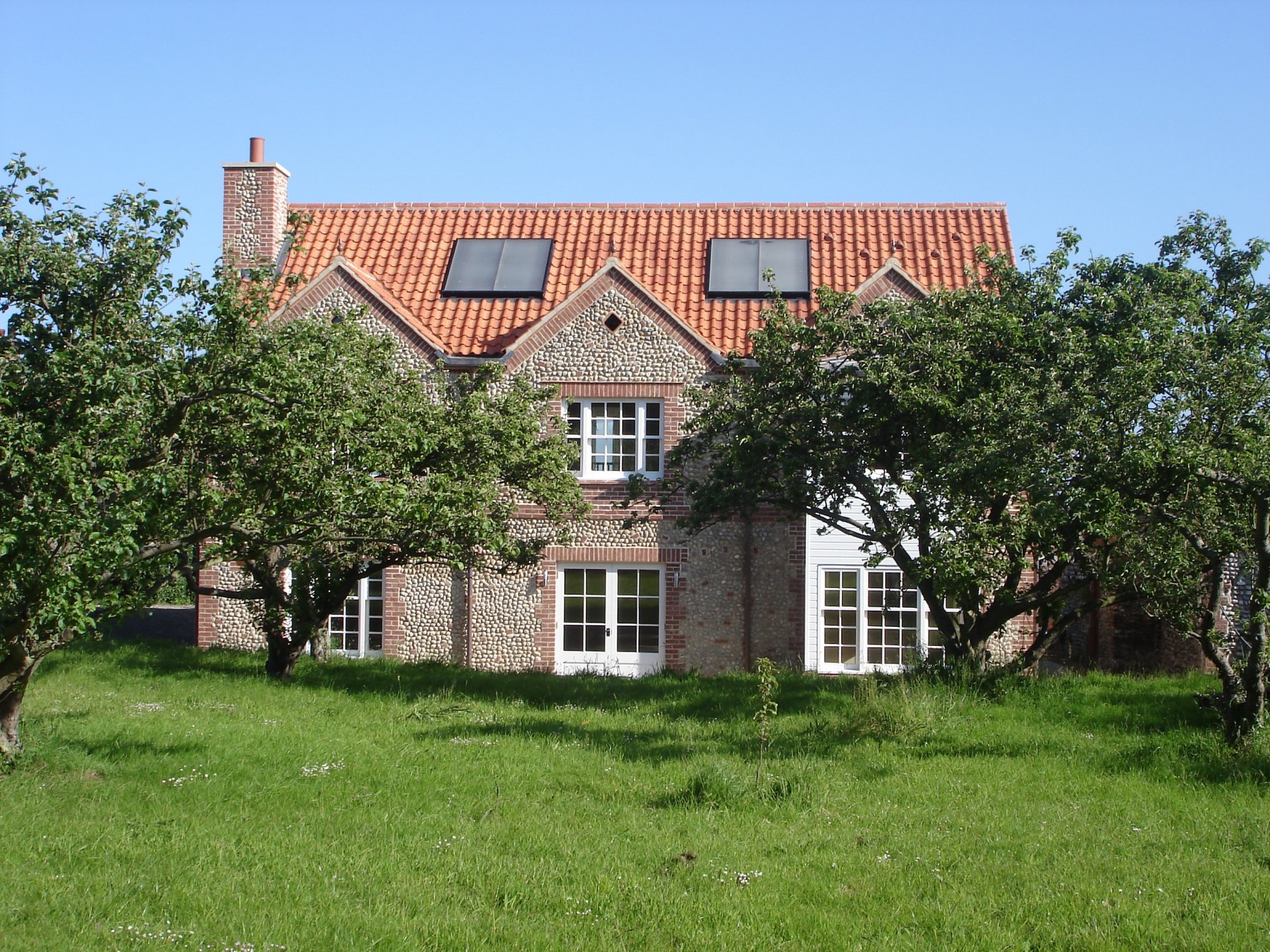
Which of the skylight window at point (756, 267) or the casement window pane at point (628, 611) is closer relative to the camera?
the casement window pane at point (628, 611)

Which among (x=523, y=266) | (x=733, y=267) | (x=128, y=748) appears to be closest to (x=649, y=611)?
(x=733, y=267)

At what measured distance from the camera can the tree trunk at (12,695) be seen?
11820mm

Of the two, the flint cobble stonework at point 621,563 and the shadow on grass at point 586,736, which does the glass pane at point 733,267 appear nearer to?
the flint cobble stonework at point 621,563

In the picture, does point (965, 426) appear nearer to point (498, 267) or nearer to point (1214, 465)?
point (1214, 465)

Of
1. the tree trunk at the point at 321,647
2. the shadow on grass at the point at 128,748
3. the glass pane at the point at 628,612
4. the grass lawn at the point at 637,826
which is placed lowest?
the grass lawn at the point at 637,826

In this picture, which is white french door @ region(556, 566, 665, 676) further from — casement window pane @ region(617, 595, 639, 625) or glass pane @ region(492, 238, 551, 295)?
glass pane @ region(492, 238, 551, 295)

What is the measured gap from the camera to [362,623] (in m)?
24.6

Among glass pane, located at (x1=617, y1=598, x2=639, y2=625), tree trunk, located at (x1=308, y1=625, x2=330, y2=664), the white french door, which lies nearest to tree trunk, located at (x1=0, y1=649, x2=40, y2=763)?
tree trunk, located at (x1=308, y1=625, x2=330, y2=664)

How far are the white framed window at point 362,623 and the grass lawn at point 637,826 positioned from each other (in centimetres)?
712

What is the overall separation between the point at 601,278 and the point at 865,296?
5.35m

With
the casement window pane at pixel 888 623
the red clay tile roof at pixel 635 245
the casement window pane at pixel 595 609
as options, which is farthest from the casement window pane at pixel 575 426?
the casement window pane at pixel 888 623

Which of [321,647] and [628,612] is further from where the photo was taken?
[628,612]

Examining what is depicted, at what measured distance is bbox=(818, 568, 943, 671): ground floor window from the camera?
23.6m

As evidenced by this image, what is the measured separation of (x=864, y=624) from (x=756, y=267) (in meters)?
8.50
